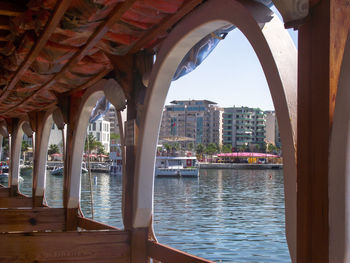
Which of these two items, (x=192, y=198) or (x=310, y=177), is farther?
(x=192, y=198)

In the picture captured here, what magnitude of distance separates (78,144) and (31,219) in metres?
1.09

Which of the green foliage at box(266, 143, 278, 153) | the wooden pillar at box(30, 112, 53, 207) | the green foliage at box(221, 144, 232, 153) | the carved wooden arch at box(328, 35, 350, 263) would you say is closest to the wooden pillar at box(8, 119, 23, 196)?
the wooden pillar at box(30, 112, 53, 207)

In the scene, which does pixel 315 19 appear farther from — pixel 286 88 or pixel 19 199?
pixel 19 199

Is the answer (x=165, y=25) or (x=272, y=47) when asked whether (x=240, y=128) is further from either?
(x=272, y=47)

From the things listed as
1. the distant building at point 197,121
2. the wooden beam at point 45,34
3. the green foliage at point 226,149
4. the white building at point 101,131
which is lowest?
the wooden beam at point 45,34

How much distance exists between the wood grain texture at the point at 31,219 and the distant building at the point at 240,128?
105 m

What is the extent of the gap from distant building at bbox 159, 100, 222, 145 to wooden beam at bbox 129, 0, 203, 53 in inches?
4060

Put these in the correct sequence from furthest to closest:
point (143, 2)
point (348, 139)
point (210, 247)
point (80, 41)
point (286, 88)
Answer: point (210, 247) < point (80, 41) < point (143, 2) < point (286, 88) < point (348, 139)

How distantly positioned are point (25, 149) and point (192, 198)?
148 ft

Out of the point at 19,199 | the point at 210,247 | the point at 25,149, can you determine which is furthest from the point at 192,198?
the point at 25,149

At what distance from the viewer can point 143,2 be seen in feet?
9.61

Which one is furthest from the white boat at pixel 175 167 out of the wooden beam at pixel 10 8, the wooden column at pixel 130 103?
the wooden beam at pixel 10 8

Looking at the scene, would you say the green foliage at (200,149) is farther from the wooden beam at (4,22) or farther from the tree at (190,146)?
the wooden beam at (4,22)

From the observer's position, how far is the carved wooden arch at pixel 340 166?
173 centimetres
